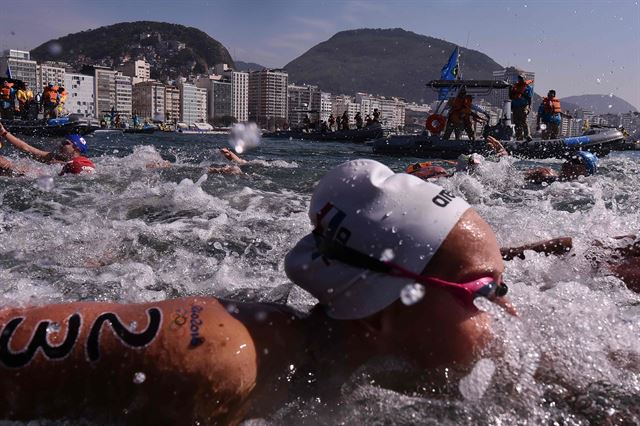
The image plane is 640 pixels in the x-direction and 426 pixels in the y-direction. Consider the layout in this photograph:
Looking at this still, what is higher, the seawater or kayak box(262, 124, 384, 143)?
kayak box(262, 124, 384, 143)

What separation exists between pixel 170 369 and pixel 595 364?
1397 millimetres

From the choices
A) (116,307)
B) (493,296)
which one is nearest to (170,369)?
(116,307)

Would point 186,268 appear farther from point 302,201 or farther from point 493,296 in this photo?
point 302,201

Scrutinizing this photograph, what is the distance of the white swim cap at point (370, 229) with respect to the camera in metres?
1.50

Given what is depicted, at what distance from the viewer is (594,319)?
6.50ft

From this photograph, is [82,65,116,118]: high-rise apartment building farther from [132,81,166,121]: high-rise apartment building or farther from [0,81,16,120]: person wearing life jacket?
[0,81,16,120]: person wearing life jacket

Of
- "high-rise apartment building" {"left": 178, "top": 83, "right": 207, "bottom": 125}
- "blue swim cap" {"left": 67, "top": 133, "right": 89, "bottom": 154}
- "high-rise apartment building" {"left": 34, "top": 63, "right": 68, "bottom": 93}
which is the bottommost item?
"blue swim cap" {"left": 67, "top": 133, "right": 89, "bottom": 154}

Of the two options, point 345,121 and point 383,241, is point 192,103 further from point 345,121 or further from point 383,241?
point 383,241

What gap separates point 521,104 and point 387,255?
784 inches

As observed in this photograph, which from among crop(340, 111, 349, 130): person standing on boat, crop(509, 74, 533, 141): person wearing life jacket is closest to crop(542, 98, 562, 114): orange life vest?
crop(509, 74, 533, 141): person wearing life jacket

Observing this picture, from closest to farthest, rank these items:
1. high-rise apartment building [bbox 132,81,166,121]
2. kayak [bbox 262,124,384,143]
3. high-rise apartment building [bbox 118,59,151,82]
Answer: kayak [bbox 262,124,384,143]
high-rise apartment building [bbox 132,81,166,121]
high-rise apartment building [bbox 118,59,151,82]

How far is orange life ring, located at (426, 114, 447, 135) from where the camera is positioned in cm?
2232

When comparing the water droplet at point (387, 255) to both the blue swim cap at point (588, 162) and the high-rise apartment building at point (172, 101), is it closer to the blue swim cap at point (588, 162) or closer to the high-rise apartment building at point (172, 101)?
the blue swim cap at point (588, 162)

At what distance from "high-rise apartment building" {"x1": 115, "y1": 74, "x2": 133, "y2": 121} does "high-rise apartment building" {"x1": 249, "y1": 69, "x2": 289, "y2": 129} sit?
129 ft
